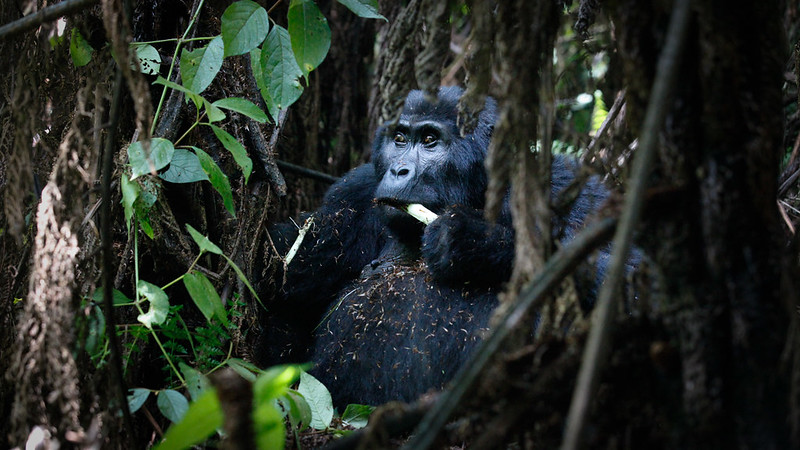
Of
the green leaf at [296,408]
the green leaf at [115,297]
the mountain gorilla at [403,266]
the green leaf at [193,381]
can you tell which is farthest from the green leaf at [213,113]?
the mountain gorilla at [403,266]

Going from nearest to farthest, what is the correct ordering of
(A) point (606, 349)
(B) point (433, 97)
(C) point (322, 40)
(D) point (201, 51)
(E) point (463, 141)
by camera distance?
(A) point (606, 349)
(B) point (433, 97)
(C) point (322, 40)
(D) point (201, 51)
(E) point (463, 141)

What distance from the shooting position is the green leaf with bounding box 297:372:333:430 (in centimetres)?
188

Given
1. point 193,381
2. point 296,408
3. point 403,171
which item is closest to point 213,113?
point 193,381

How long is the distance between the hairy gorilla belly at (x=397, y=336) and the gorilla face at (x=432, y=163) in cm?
29

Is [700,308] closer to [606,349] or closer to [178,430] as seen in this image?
[606,349]

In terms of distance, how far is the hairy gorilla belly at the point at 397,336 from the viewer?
2.33 m

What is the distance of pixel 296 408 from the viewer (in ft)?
5.40

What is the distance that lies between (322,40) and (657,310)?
112 cm

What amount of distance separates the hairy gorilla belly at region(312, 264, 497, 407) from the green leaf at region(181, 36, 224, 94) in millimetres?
1125

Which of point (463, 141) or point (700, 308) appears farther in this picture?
point (463, 141)

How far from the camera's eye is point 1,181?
6.24 feet

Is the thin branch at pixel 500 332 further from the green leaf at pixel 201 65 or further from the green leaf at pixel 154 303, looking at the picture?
the green leaf at pixel 201 65

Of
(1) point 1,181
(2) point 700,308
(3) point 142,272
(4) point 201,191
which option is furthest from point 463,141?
(2) point 700,308

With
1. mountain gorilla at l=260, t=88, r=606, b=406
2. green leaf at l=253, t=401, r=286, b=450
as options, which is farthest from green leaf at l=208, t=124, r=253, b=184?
green leaf at l=253, t=401, r=286, b=450
